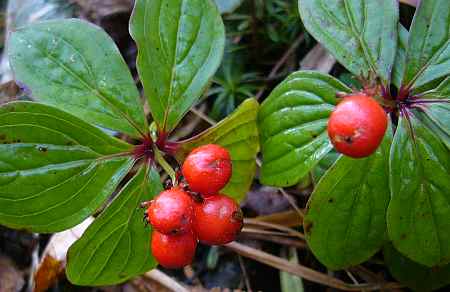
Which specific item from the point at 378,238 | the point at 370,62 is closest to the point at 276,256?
the point at 378,238

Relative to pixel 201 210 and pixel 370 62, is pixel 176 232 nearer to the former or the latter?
pixel 201 210

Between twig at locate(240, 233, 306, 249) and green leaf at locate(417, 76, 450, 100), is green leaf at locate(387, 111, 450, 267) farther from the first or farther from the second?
twig at locate(240, 233, 306, 249)

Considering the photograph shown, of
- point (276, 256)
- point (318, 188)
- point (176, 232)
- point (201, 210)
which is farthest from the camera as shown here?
point (276, 256)

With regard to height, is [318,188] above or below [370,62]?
below

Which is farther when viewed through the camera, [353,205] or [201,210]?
[353,205]

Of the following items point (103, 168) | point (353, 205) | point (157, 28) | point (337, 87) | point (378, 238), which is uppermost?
point (157, 28)

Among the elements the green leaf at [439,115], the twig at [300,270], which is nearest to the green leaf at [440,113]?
the green leaf at [439,115]

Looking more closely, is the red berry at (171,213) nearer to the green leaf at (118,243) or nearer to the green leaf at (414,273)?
the green leaf at (118,243)

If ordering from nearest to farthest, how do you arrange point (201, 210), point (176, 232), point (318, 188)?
point (176, 232), point (201, 210), point (318, 188)
